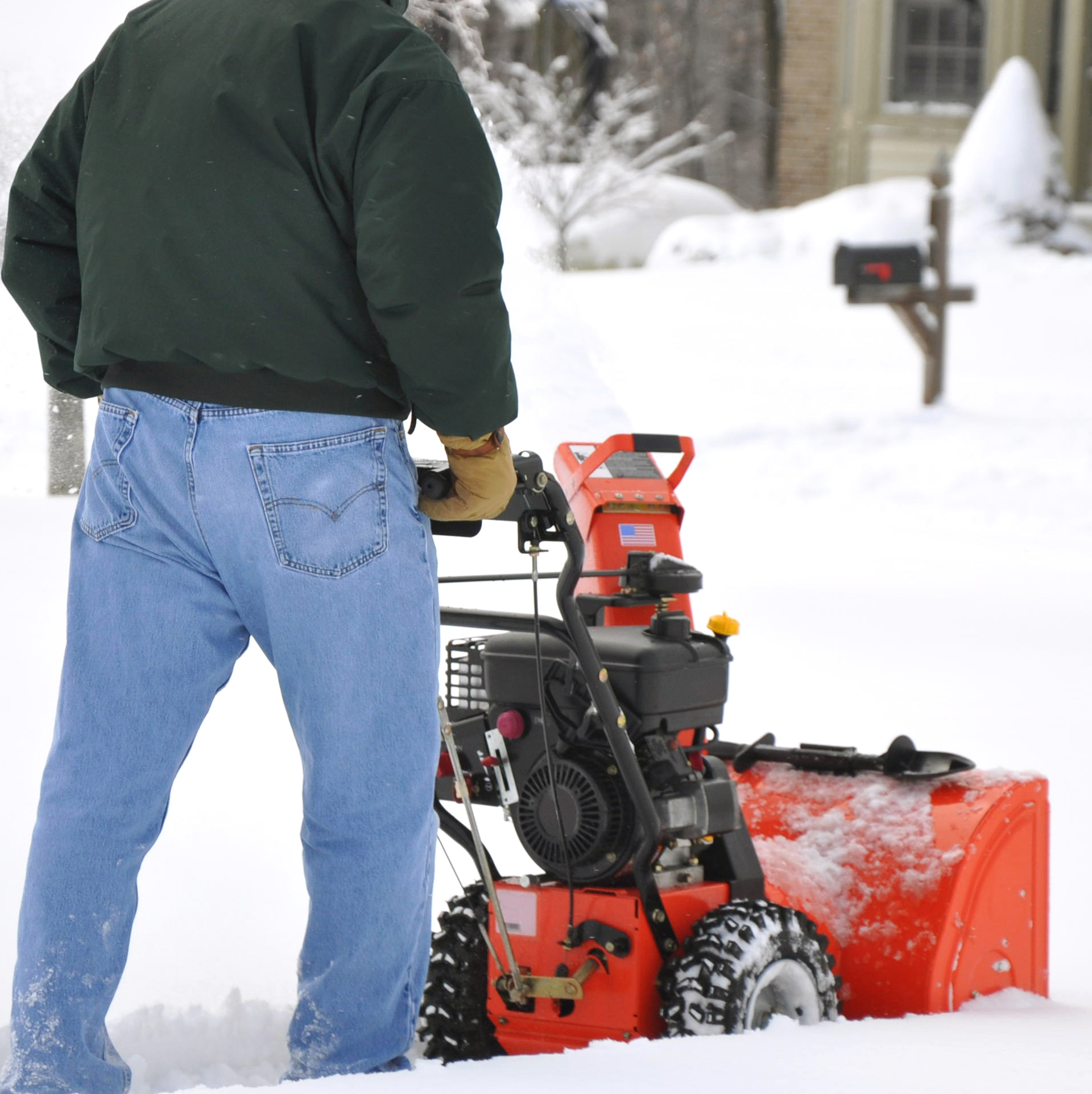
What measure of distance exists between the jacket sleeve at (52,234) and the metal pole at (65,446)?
304 centimetres

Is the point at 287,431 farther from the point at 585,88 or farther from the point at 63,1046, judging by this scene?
the point at 585,88

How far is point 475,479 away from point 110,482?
1.36ft

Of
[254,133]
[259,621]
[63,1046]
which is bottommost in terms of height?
[63,1046]

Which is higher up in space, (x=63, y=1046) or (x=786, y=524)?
(x=63, y=1046)

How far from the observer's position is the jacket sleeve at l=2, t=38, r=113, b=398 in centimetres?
184

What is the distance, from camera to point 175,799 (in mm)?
3113

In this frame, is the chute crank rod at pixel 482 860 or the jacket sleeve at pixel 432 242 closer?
the jacket sleeve at pixel 432 242

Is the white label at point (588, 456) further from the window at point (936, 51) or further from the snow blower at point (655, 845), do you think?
the window at point (936, 51)

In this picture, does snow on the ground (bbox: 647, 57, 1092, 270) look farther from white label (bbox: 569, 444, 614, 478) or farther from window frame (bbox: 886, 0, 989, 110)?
white label (bbox: 569, 444, 614, 478)

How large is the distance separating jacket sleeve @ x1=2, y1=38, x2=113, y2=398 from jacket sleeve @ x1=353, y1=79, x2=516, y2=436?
0.44 metres

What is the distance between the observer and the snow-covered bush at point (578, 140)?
14500 mm

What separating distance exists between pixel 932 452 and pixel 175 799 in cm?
633

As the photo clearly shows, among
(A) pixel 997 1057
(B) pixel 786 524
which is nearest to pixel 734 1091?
(A) pixel 997 1057

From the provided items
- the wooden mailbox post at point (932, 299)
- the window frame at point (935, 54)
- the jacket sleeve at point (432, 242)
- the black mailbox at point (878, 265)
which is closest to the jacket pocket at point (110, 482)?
the jacket sleeve at point (432, 242)
